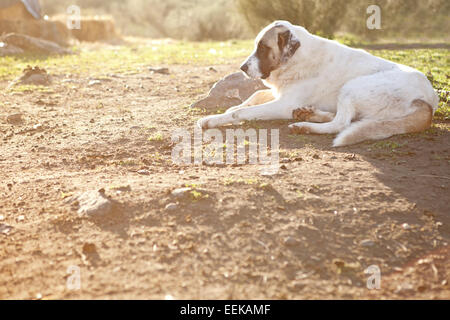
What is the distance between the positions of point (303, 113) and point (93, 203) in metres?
2.52

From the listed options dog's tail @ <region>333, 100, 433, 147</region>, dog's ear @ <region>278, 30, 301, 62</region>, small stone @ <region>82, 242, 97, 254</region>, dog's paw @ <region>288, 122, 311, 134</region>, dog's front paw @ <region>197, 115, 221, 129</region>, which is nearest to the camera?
small stone @ <region>82, 242, 97, 254</region>

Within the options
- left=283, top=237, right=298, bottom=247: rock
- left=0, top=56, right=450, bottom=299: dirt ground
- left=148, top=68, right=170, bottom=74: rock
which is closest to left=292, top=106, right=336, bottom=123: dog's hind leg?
left=0, top=56, right=450, bottom=299: dirt ground

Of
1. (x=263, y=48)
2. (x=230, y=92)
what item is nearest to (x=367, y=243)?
(x=263, y=48)

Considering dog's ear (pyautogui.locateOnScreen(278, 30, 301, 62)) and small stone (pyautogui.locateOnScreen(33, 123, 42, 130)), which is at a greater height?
dog's ear (pyautogui.locateOnScreen(278, 30, 301, 62))

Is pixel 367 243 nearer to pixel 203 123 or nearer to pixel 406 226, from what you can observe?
pixel 406 226

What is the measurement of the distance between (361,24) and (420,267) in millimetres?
13928

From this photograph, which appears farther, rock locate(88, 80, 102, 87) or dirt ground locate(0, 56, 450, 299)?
rock locate(88, 80, 102, 87)

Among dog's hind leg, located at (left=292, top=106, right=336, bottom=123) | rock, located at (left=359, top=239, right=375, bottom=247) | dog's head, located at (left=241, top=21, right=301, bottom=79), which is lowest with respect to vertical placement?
rock, located at (left=359, top=239, right=375, bottom=247)

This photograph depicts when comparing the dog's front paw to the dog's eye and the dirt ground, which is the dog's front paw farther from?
the dog's eye

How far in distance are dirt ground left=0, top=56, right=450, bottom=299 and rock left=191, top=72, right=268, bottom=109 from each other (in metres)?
1.47

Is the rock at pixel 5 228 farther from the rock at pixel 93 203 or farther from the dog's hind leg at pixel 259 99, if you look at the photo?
the dog's hind leg at pixel 259 99

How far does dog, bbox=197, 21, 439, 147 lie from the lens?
4.28 m

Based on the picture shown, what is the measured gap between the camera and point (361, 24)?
49.5ft
